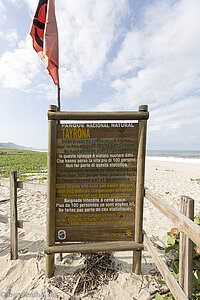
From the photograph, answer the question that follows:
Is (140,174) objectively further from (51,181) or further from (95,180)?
(51,181)

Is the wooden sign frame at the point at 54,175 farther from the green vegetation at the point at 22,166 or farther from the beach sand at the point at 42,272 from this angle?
the green vegetation at the point at 22,166

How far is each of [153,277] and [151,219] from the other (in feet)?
7.11

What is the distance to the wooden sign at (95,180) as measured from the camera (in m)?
2.40

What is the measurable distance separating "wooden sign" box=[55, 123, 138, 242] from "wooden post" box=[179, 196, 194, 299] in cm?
92

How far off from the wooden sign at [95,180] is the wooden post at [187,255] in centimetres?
92

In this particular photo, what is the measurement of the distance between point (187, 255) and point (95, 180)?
1408mm

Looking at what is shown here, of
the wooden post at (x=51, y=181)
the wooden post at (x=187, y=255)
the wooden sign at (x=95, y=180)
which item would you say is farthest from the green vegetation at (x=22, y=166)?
the wooden post at (x=187, y=255)

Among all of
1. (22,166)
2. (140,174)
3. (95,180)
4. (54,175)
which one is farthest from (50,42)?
(22,166)

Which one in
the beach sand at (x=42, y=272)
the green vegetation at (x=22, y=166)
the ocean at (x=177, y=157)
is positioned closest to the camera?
the beach sand at (x=42, y=272)

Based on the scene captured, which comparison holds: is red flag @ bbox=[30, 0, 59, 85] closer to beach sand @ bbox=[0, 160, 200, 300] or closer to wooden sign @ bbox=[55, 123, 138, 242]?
wooden sign @ bbox=[55, 123, 138, 242]

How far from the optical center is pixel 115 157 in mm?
2414

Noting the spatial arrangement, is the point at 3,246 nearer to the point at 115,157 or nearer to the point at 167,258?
the point at 115,157

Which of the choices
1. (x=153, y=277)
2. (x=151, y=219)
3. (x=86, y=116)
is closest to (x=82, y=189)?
(x=86, y=116)

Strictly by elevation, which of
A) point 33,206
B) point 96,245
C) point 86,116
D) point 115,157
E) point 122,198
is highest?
point 86,116
